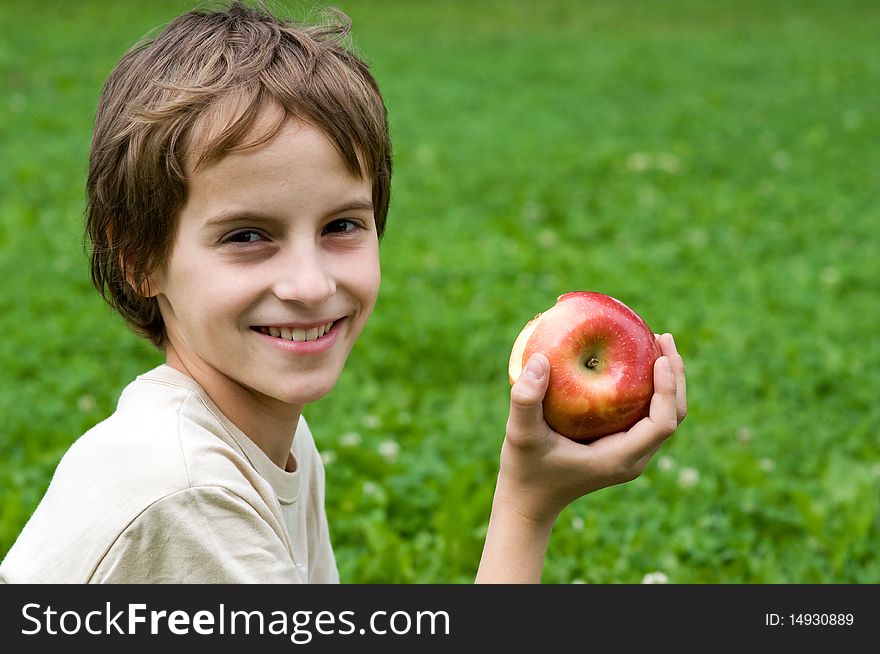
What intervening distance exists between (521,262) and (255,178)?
3870 mm

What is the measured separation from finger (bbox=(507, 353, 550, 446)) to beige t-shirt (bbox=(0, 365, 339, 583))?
42 cm

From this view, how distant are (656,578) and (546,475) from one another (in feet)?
3.92

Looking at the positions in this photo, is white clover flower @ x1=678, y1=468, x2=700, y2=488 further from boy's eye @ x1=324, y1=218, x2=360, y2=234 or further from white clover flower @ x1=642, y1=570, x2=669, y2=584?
boy's eye @ x1=324, y1=218, x2=360, y2=234

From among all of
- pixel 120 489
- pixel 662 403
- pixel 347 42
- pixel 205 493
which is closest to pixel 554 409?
pixel 662 403

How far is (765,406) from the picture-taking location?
3982mm

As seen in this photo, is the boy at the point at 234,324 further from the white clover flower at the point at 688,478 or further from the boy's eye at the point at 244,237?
the white clover flower at the point at 688,478

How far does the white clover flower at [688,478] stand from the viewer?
11.0 ft

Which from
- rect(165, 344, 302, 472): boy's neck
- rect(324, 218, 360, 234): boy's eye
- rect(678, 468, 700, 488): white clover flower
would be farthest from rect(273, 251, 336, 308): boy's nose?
rect(678, 468, 700, 488): white clover flower

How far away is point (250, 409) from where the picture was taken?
1.87m

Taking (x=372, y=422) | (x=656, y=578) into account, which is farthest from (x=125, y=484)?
(x=372, y=422)

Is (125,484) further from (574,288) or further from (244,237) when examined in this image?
(574,288)

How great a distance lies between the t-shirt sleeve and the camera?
1532mm

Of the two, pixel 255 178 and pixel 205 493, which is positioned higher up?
pixel 255 178

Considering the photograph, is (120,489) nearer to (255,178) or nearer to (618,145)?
(255,178)
